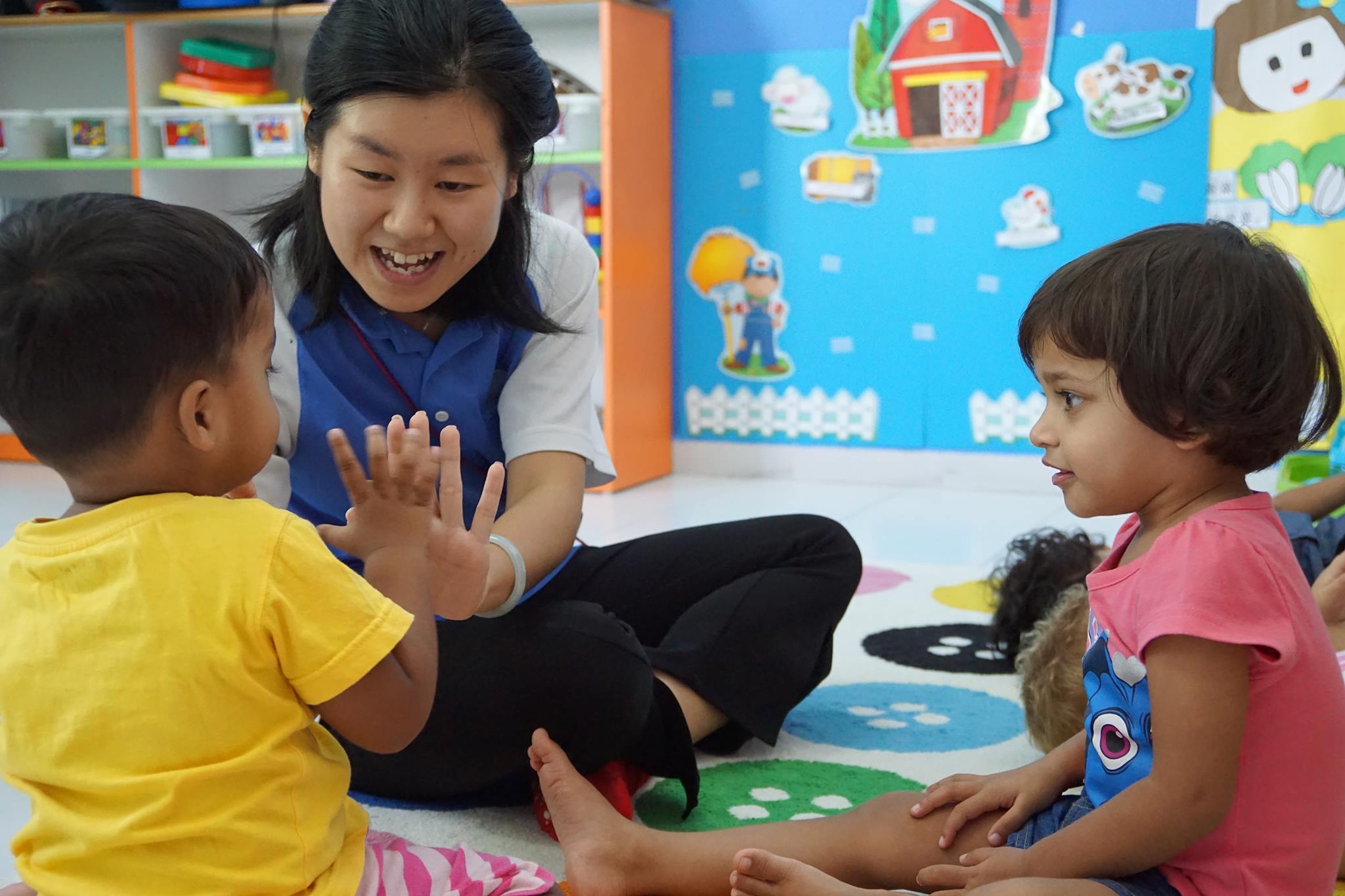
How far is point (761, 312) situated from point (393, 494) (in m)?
2.44

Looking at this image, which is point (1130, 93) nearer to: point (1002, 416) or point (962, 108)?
point (962, 108)

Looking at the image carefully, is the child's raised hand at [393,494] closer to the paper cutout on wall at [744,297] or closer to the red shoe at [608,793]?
the red shoe at [608,793]

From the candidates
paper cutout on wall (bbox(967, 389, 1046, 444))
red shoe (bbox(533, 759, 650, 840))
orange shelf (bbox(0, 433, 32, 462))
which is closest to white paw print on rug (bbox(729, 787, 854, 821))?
red shoe (bbox(533, 759, 650, 840))

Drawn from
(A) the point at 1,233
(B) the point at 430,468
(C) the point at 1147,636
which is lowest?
(C) the point at 1147,636

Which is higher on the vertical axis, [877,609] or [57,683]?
[57,683]

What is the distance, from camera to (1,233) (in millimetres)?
691

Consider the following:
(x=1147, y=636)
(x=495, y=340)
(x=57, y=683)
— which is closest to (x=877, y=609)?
(x=495, y=340)

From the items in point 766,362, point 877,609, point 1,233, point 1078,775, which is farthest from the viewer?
point 766,362

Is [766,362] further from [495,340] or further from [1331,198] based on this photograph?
[495,340]

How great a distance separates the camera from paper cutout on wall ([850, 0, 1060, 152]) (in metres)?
2.85

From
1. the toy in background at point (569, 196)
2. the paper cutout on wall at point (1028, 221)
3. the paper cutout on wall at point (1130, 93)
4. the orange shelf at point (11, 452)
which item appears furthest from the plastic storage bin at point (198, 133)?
the paper cutout on wall at point (1130, 93)

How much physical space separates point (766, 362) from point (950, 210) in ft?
1.81

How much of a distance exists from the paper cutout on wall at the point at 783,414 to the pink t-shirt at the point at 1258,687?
7.48 ft

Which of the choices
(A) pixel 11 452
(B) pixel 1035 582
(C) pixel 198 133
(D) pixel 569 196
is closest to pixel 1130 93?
(D) pixel 569 196
